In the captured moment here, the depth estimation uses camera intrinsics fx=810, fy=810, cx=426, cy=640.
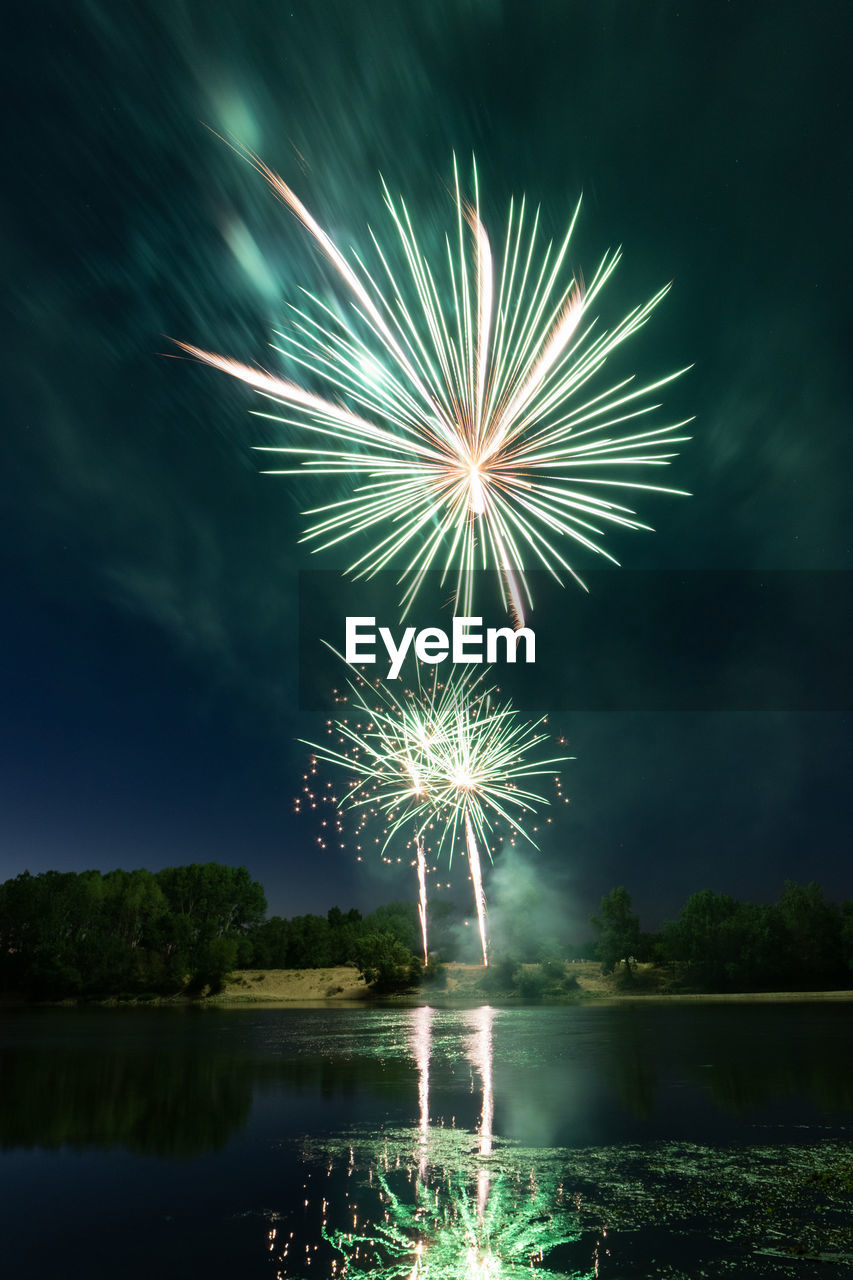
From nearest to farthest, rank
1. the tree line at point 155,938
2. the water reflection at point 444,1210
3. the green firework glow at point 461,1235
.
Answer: the green firework glow at point 461,1235 → the water reflection at point 444,1210 → the tree line at point 155,938

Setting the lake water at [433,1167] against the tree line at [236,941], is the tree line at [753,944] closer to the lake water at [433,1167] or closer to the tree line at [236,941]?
the tree line at [236,941]

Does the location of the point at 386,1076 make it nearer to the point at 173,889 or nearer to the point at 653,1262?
the point at 653,1262

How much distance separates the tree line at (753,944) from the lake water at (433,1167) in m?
61.1

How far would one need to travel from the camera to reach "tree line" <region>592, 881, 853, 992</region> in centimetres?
7962

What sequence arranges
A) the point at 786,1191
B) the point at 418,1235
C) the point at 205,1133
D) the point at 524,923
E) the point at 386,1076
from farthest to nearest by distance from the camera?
the point at 524,923 < the point at 386,1076 < the point at 205,1133 < the point at 786,1191 < the point at 418,1235

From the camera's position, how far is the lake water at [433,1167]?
812 cm

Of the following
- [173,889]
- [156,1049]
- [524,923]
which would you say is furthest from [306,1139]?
[173,889]

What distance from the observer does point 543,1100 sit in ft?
55.9

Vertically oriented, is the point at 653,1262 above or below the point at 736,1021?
above

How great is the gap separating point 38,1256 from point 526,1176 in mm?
5953

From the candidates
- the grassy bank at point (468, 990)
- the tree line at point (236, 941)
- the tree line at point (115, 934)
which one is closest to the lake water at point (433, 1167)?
the grassy bank at point (468, 990)

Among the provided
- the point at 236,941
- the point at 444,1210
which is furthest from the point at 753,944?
the point at 444,1210

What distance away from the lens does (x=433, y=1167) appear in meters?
11.4

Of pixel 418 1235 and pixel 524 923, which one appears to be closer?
pixel 418 1235
